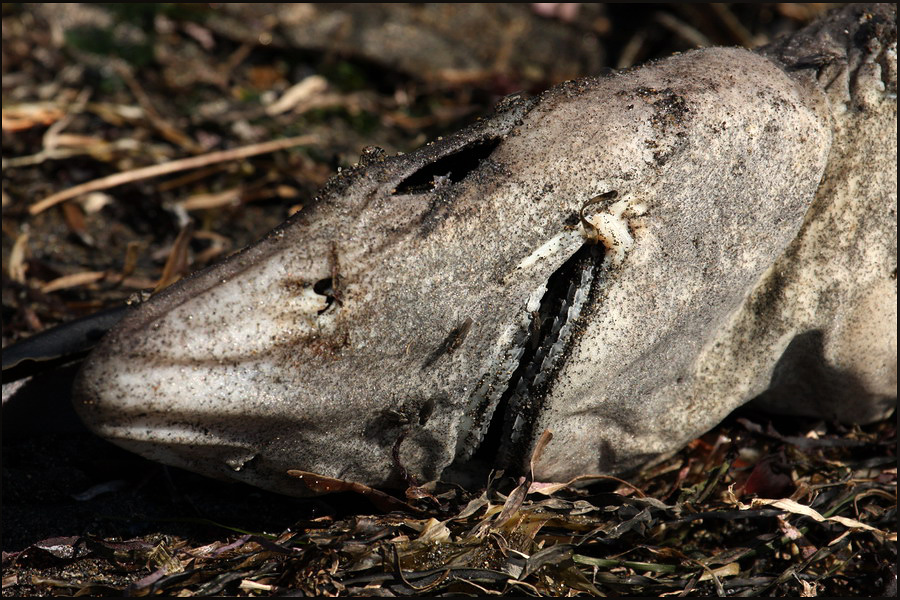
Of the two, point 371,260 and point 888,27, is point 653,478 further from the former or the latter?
point 888,27

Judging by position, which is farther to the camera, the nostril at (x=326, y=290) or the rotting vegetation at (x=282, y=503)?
the rotting vegetation at (x=282, y=503)

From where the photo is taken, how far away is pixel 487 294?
6.32ft

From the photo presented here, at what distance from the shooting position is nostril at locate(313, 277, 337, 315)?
184 cm

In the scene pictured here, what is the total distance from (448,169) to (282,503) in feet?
3.14

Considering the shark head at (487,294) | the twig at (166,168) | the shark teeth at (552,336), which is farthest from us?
the twig at (166,168)

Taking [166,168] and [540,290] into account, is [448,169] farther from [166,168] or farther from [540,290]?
[166,168]

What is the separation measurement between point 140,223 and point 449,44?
2079mm

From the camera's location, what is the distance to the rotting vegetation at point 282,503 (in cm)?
203

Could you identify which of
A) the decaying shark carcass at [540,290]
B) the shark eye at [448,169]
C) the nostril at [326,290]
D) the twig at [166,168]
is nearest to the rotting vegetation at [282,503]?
the twig at [166,168]

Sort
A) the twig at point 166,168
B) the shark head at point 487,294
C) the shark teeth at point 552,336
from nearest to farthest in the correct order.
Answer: the shark head at point 487,294, the shark teeth at point 552,336, the twig at point 166,168

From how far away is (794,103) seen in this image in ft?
7.08

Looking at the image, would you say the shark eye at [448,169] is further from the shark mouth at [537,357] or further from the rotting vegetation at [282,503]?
the rotting vegetation at [282,503]

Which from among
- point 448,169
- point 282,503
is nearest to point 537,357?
point 448,169

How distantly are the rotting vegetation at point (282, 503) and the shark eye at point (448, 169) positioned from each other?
29.8 inches
